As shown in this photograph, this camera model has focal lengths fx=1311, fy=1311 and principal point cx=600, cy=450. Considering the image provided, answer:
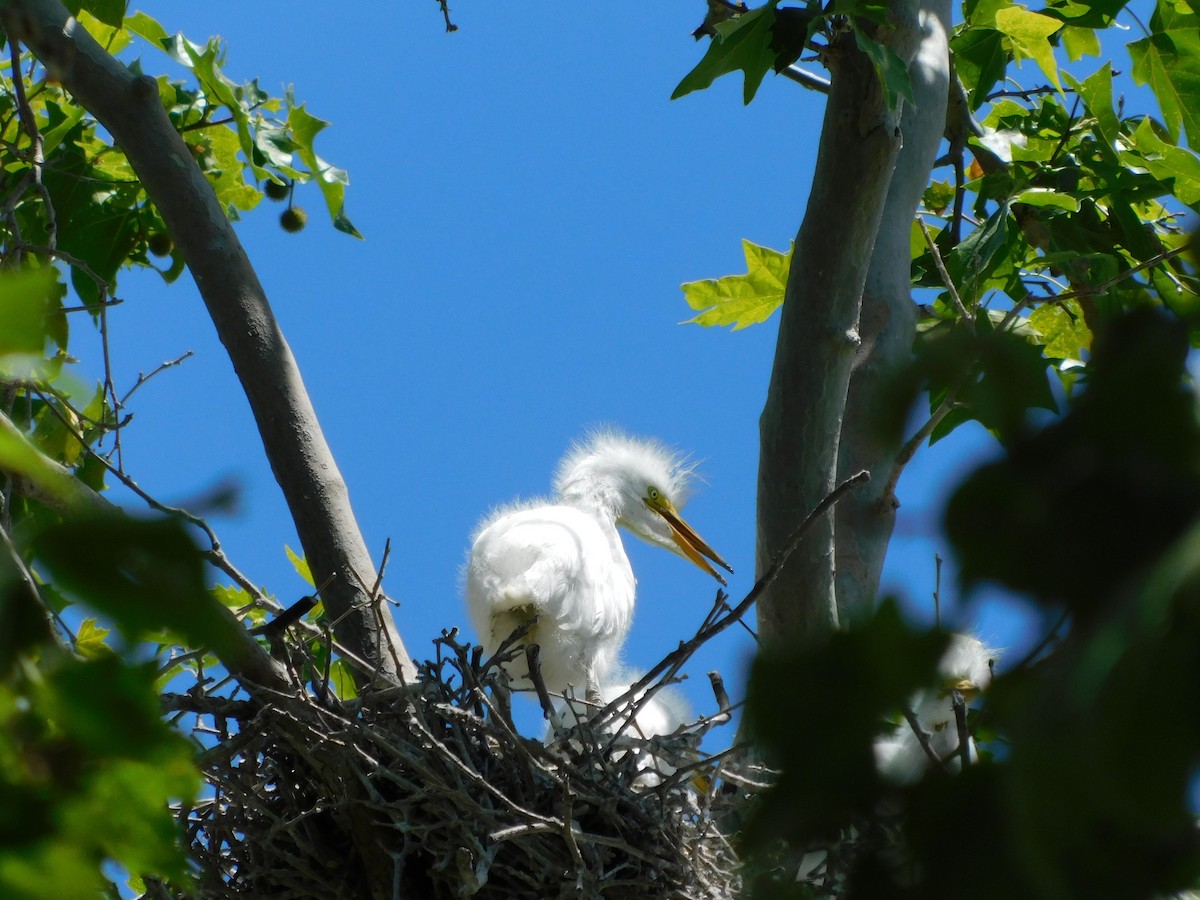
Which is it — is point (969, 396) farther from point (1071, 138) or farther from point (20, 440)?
point (1071, 138)

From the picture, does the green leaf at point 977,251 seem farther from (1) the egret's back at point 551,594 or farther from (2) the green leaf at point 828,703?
(2) the green leaf at point 828,703

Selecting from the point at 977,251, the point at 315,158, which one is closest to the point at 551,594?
the point at 315,158

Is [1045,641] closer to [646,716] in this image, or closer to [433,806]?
[433,806]

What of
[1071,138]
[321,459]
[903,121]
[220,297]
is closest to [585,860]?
[321,459]

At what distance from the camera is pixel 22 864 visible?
0.35m

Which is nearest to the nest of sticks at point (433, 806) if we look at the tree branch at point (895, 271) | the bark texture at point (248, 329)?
the bark texture at point (248, 329)

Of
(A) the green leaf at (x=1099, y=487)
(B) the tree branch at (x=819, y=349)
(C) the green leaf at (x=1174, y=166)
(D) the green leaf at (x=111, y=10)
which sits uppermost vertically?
(D) the green leaf at (x=111, y=10)

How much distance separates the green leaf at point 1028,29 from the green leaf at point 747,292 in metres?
0.57

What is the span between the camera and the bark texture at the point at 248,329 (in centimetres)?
192

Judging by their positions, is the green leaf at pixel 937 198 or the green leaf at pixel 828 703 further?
the green leaf at pixel 937 198

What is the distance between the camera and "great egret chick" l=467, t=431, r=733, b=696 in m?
2.79

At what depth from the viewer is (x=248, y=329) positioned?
1975mm

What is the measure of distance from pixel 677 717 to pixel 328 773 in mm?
1261

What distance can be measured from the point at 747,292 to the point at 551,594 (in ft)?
2.50
